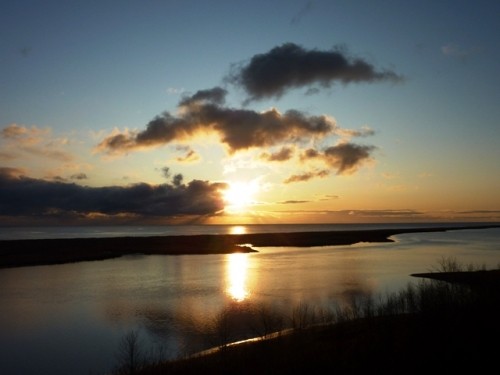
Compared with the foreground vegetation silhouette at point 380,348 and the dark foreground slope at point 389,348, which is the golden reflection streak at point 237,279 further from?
the dark foreground slope at point 389,348

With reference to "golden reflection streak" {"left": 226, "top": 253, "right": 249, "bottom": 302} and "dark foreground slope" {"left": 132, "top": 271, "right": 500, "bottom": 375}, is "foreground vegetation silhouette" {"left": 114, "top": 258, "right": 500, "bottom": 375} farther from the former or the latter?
"golden reflection streak" {"left": 226, "top": 253, "right": 249, "bottom": 302}

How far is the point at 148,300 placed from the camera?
36.8 meters

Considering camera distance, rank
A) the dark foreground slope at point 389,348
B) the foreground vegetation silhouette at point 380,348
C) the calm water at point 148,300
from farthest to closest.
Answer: the calm water at point 148,300
the foreground vegetation silhouette at point 380,348
the dark foreground slope at point 389,348

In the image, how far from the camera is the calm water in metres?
23.3

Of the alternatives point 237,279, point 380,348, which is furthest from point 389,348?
point 237,279

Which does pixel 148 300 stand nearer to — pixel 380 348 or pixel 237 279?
pixel 237 279

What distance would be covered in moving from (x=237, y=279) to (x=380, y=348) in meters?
31.9

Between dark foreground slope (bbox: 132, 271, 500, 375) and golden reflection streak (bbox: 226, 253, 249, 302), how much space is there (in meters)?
16.7

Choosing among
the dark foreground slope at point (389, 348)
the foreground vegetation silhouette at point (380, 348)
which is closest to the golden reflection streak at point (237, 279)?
the foreground vegetation silhouette at point (380, 348)

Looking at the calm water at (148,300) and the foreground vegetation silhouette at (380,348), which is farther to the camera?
the calm water at (148,300)

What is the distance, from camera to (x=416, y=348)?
1667 cm

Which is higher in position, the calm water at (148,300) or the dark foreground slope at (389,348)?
the dark foreground slope at (389,348)

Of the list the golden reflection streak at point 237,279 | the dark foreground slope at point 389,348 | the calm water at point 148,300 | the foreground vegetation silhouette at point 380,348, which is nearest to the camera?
the dark foreground slope at point 389,348

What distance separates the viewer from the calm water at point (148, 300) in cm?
2327
